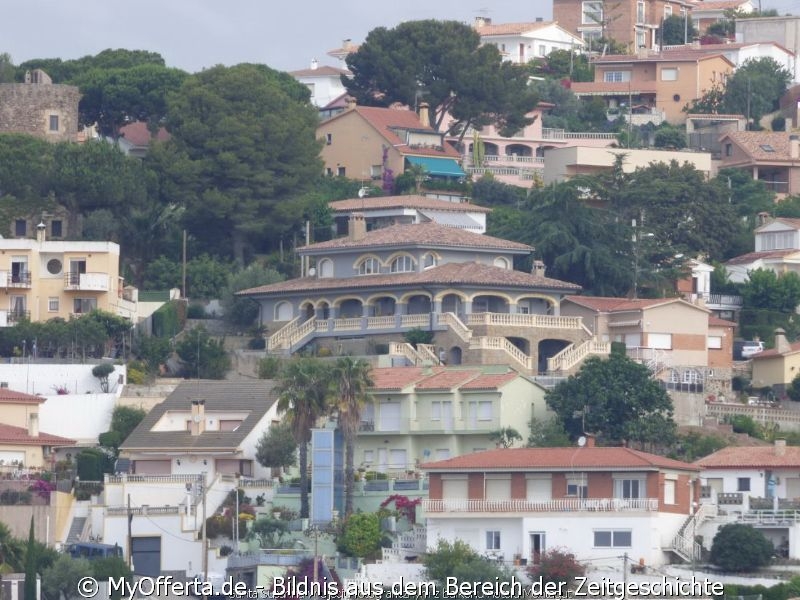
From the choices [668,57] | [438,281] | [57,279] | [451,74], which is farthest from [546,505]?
[668,57]

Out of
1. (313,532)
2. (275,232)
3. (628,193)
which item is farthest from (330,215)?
(313,532)

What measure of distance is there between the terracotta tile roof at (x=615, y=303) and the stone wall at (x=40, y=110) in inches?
1063

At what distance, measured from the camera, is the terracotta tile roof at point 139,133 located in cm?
12838

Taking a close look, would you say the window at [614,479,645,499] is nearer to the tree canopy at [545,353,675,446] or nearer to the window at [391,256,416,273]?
the tree canopy at [545,353,675,446]

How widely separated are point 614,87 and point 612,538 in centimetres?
7455

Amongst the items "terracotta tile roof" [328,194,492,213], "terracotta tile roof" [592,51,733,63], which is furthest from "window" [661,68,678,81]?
"terracotta tile roof" [328,194,492,213]

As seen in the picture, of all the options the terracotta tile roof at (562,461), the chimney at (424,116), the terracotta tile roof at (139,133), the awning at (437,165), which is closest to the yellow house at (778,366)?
the terracotta tile roof at (562,461)

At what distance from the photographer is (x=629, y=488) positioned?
83375 mm

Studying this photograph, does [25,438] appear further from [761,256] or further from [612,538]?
[761,256]

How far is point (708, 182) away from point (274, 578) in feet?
145

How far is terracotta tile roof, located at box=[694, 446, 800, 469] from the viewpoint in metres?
86.4

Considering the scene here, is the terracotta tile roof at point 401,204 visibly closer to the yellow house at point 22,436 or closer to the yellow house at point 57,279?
the yellow house at point 57,279

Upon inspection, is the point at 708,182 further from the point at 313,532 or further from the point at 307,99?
the point at 313,532

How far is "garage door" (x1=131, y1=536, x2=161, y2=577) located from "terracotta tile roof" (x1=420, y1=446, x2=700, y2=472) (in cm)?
861
